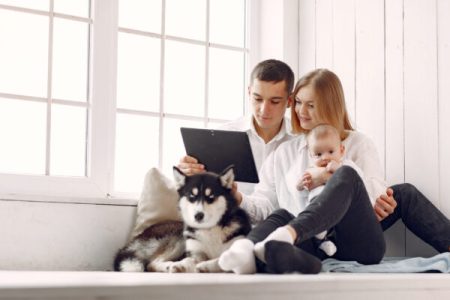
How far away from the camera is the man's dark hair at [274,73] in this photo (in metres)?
2.73

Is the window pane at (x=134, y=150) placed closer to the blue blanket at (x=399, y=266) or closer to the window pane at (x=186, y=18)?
the window pane at (x=186, y=18)

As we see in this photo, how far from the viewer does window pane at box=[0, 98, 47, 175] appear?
2.79 metres

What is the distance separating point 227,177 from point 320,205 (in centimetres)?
36

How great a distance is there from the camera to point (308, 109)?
8.61ft

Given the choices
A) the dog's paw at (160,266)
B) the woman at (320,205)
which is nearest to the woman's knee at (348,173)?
the woman at (320,205)

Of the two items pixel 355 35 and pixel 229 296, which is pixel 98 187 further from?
pixel 229 296

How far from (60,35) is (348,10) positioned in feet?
4.05

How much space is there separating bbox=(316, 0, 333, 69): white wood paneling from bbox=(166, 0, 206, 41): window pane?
53 cm

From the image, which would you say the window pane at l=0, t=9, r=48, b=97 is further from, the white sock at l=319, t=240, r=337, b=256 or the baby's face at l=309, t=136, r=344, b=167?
the white sock at l=319, t=240, r=337, b=256

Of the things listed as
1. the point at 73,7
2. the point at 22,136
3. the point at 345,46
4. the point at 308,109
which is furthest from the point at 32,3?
the point at 345,46

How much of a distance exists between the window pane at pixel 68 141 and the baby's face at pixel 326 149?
1.03 metres

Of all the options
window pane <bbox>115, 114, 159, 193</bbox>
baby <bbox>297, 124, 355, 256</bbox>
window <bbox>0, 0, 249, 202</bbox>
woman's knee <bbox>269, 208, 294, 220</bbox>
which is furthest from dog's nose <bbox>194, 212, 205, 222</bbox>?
window pane <bbox>115, 114, 159, 193</bbox>

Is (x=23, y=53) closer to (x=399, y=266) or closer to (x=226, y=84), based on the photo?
(x=226, y=84)

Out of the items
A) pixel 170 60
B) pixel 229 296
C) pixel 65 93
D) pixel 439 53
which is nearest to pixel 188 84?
pixel 170 60
